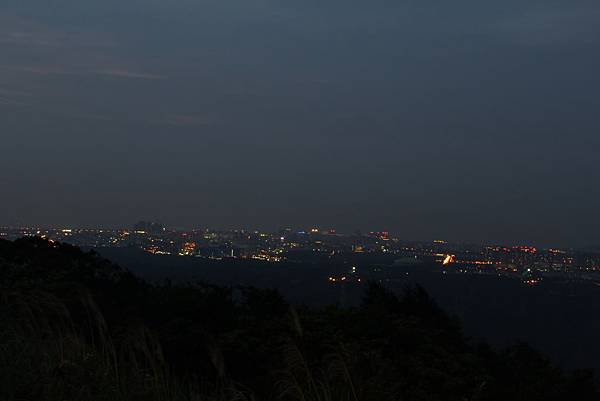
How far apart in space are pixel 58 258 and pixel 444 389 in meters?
8.38

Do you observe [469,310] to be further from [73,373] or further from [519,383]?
[73,373]

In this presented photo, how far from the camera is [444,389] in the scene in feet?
29.3

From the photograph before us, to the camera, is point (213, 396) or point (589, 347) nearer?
point (213, 396)

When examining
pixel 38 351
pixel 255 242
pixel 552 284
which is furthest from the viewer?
pixel 255 242

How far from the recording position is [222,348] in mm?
9164

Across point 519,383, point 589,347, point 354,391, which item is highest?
point 354,391

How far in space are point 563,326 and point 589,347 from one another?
11.3ft

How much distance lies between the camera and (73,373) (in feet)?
19.2

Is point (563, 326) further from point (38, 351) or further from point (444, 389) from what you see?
point (38, 351)

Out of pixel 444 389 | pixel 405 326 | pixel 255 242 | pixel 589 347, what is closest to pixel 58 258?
pixel 405 326

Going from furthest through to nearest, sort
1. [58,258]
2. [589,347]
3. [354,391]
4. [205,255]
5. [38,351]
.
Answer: [205,255] → [589,347] → [58,258] → [38,351] → [354,391]

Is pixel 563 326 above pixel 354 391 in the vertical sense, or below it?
below

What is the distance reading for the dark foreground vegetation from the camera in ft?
19.4

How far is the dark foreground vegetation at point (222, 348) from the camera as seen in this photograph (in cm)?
591
